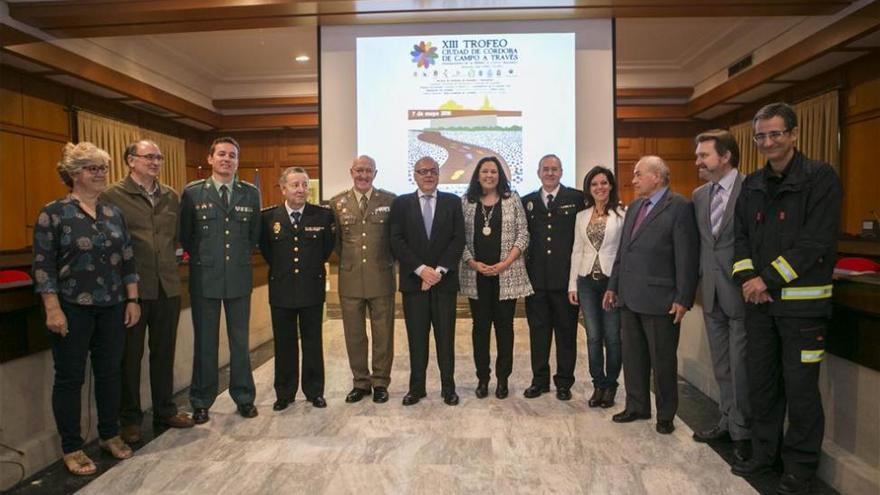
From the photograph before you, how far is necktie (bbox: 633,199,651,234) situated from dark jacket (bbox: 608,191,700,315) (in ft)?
0.08

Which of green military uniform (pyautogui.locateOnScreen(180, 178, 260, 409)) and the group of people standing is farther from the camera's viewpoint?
green military uniform (pyautogui.locateOnScreen(180, 178, 260, 409))

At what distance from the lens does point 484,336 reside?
3496mm

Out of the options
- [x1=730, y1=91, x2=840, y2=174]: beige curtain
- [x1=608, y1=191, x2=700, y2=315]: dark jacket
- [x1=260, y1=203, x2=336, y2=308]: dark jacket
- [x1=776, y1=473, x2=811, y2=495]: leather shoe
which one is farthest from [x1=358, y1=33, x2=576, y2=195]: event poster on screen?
[x1=776, y1=473, x2=811, y2=495]: leather shoe

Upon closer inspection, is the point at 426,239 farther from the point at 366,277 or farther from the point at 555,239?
the point at 555,239

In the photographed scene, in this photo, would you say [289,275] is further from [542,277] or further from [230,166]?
[542,277]

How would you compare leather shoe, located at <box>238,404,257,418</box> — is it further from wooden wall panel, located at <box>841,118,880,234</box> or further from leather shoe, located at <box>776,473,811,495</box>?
wooden wall panel, located at <box>841,118,880,234</box>

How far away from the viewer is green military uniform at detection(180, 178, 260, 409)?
124 inches

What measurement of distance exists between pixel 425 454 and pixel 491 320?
102 centimetres

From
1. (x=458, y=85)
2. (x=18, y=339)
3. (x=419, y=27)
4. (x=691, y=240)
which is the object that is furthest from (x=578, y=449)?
(x=419, y=27)

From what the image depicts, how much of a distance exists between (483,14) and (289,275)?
3234 millimetres

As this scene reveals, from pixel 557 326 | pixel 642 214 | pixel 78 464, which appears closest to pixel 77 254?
pixel 78 464

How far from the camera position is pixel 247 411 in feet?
10.7

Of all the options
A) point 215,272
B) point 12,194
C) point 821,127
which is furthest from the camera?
point 821,127

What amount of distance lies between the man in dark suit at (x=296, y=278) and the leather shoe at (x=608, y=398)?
167cm
